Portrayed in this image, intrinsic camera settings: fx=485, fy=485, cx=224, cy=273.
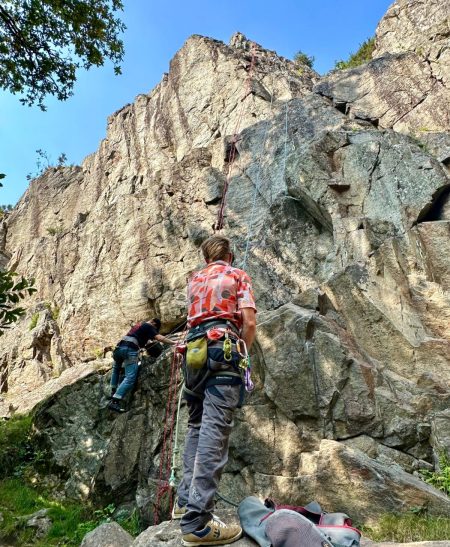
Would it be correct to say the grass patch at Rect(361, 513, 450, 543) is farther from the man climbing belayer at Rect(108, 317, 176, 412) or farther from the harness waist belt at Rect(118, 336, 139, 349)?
the harness waist belt at Rect(118, 336, 139, 349)

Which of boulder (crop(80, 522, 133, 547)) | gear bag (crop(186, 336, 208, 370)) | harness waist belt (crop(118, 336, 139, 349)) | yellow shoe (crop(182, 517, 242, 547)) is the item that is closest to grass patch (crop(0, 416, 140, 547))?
boulder (crop(80, 522, 133, 547))

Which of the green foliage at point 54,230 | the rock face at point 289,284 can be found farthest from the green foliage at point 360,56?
the green foliage at point 54,230

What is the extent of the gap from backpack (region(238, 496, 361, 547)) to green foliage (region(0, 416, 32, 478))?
817cm

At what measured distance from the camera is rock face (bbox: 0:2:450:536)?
7.18 meters

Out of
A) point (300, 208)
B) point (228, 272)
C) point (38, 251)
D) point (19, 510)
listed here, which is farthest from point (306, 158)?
point (38, 251)

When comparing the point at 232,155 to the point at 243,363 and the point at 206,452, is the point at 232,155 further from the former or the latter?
the point at 206,452

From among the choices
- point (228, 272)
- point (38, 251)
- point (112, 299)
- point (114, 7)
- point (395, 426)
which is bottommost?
point (395, 426)

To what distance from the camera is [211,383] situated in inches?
181

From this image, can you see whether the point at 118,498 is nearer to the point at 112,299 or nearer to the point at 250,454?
the point at 250,454

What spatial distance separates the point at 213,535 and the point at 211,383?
4.22ft

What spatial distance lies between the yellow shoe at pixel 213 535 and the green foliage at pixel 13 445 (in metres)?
8.16

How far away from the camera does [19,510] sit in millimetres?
9297

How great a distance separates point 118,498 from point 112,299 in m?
7.13

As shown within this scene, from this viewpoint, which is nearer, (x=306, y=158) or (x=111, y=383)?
(x=111, y=383)
